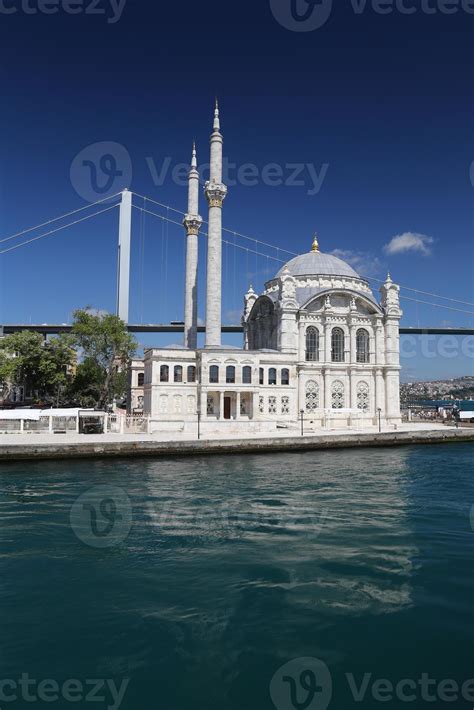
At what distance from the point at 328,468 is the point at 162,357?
1831 centimetres

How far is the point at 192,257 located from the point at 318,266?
12540 millimetres

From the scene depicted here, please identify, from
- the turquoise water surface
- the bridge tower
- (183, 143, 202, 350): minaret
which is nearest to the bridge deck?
the bridge tower

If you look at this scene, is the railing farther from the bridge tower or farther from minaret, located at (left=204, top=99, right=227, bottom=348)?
the bridge tower

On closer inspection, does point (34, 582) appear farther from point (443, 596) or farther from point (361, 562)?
point (443, 596)

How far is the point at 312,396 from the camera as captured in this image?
42.7m

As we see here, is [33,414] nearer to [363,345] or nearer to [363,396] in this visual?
[363,396]

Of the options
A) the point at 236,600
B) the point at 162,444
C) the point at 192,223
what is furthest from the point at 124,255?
the point at 236,600

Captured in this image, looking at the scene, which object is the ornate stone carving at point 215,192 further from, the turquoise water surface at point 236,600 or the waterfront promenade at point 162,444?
the turquoise water surface at point 236,600

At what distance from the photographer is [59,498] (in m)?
16.5

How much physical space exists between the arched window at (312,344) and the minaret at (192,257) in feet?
34.6

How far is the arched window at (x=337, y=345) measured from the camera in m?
44.1

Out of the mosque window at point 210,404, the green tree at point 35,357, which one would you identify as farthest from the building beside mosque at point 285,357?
the green tree at point 35,357

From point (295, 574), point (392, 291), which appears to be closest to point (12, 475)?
point (295, 574)

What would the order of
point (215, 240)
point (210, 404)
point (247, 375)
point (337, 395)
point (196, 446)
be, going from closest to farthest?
point (196, 446) → point (210, 404) → point (247, 375) → point (215, 240) → point (337, 395)
